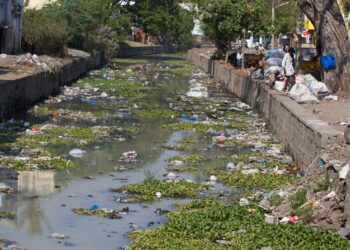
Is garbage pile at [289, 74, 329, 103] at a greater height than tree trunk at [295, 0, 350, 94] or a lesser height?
lesser

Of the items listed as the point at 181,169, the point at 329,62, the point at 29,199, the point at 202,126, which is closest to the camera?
the point at 29,199

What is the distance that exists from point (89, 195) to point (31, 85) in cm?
1242

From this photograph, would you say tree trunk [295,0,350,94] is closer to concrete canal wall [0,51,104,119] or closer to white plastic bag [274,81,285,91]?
white plastic bag [274,81,285,91]

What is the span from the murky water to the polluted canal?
0.06 feet

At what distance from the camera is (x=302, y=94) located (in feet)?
69.6

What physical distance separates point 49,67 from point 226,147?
11.9 m

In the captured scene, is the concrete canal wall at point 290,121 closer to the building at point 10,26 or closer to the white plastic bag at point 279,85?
the white plastic bag at point 279,85

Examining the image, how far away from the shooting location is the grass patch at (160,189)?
1270cm

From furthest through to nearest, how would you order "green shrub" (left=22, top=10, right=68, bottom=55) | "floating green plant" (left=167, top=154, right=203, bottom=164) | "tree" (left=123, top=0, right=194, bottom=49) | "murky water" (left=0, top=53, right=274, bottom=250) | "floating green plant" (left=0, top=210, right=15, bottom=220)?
"tree" (left=123, top=0, right=194, bottom=49)
"green shrub" (left=22, top=10, right=68, bottom=55)
"floating green plant" (left=167, top=154, right=203, bottom=164)
"floating green plant" (left=0, top=210, right=15, bottom=220)
"murky water" (left=0, top=53, right=274, bottom=250)

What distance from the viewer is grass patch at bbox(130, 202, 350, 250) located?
29.8ft

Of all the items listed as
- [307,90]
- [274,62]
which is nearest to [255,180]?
[307,90]

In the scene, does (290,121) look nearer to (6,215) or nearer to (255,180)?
(255,180)

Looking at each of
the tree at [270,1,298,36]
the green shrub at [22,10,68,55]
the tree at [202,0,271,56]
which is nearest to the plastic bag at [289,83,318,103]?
the tree at [202,0,271,56]

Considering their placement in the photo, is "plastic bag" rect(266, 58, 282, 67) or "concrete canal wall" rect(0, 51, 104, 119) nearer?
"concrete canal wall" rect(0, 51, 104, 119)
